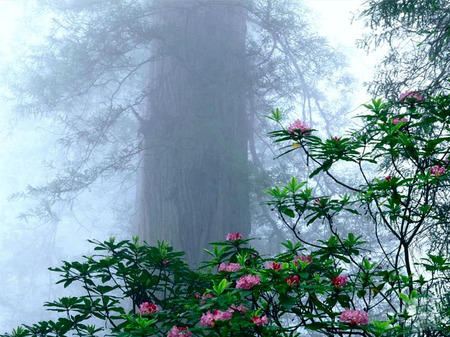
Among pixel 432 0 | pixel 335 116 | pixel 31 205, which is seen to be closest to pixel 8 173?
pixel 31 205

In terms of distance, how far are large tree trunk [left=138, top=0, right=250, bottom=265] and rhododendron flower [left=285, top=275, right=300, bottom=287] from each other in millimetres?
4236

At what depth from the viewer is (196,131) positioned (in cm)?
669

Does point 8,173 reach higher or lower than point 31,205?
higher

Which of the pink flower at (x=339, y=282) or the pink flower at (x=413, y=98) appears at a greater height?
the pink flower at (x=413, y=98)

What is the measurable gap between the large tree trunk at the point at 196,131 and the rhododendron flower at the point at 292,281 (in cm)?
424

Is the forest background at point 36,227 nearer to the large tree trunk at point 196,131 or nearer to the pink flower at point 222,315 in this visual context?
the large tree trunk at point 196,131

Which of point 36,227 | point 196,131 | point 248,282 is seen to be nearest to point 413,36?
point 196,131

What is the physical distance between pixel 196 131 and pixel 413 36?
9.04 ft

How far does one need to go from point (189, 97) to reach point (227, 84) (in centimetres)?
54

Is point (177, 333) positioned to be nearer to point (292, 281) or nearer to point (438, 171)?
point (292, 281)

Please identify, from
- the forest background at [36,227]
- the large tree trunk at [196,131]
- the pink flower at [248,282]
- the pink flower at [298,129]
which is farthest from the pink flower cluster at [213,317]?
the forest background at [36,227]

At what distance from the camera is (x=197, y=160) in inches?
257

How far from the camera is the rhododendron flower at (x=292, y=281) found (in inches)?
69.5

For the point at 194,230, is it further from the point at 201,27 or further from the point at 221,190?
the point at 201,27
